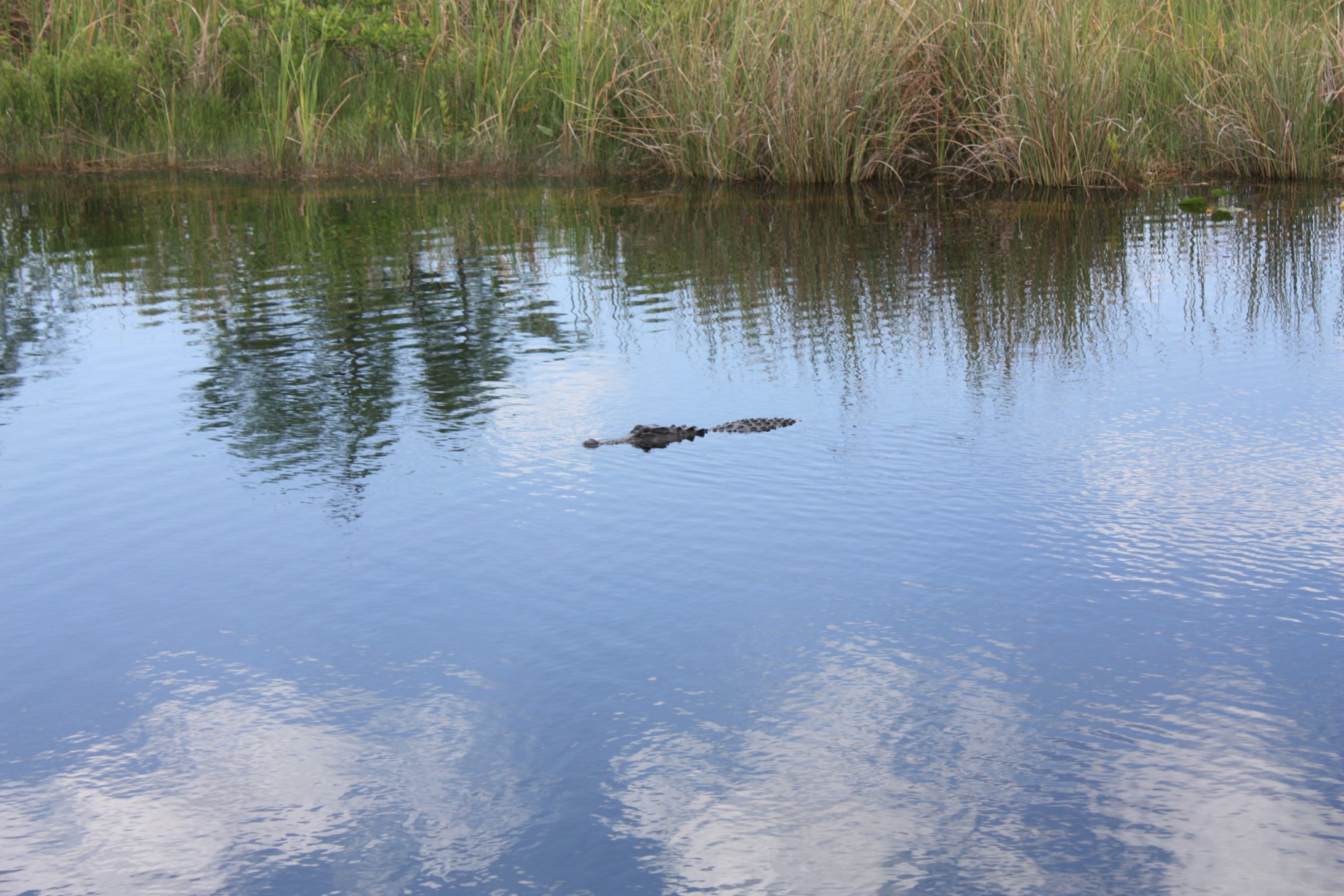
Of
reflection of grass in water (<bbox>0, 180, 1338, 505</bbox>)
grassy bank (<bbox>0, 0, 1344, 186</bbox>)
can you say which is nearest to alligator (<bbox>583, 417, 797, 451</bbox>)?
reflection of grass in water (<bbox>0, 180, 1338, 505</bbox>)

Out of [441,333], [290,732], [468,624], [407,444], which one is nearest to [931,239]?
[441,333]

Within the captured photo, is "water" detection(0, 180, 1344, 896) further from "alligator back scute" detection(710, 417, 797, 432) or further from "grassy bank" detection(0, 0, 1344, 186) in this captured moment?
"grassy bank" detection(0, 0, 1344, 186)

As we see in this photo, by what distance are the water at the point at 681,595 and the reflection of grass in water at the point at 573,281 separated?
59mm

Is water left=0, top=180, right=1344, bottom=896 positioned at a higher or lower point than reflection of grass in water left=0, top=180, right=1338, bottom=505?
lower

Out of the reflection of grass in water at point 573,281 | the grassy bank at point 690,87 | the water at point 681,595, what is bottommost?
the water at point 681,595

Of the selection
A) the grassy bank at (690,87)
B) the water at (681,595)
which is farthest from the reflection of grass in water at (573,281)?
the grassy bank at (690,87)

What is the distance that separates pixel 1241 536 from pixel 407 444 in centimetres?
296

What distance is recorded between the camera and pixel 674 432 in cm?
527

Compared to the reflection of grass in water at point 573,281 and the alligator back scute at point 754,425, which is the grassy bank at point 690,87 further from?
the alligator back scute at point 754,425

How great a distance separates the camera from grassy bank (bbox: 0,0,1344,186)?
1212 cm

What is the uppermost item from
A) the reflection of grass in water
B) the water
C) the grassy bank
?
the grassy bank

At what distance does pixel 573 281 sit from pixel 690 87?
465 centimetres

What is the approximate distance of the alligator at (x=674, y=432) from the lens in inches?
207

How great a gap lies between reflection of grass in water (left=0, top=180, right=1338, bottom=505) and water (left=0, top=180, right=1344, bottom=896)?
0.19ft
